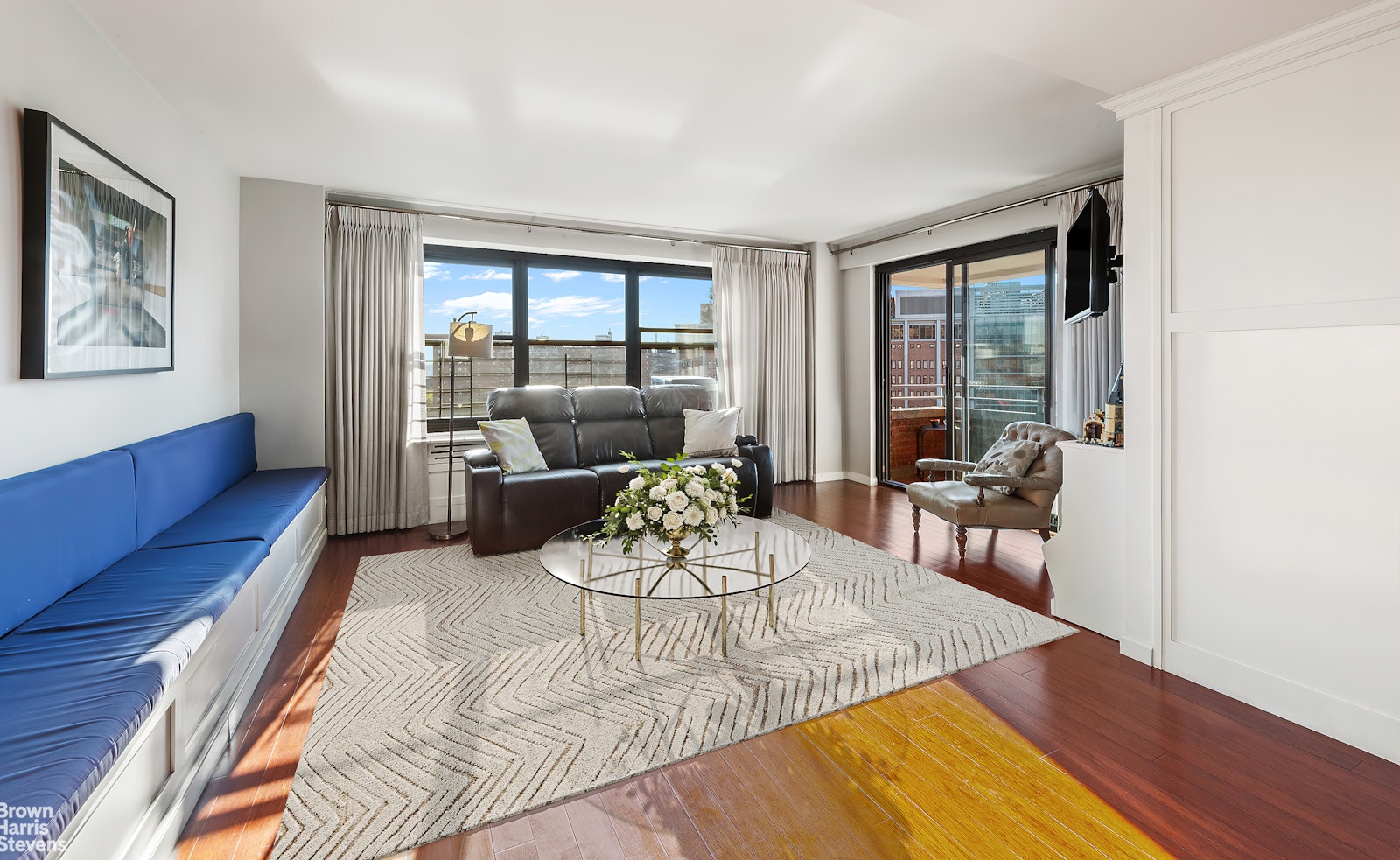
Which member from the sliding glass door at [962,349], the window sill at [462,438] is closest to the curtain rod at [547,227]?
the sliding glass door at [962,349]

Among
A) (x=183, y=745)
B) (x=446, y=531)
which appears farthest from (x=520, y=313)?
(x=183, y=745)

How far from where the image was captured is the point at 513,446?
4.14 meters

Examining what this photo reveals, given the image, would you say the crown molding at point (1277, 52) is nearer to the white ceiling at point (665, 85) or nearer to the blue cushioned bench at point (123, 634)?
the white ceiling at point (665, 85)

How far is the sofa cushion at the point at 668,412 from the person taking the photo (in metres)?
5.06

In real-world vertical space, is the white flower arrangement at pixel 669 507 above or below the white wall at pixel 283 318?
below

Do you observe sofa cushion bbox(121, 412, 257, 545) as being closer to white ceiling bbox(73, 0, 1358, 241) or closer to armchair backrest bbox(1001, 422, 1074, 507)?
white ceiling bbox(73, 0, 1358, 241)

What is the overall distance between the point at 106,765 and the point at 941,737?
211 cm

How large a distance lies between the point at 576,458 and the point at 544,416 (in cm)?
40

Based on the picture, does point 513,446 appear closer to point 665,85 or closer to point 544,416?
point 544,416

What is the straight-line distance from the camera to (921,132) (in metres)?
3.33

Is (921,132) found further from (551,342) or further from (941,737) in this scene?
(551,342)

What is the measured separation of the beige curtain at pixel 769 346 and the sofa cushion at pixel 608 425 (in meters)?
1.13

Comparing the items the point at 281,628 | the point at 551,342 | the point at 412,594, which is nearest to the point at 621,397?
the point at 551,342

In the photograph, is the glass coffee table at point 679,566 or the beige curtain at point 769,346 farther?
the beige curtain at point 769,346
